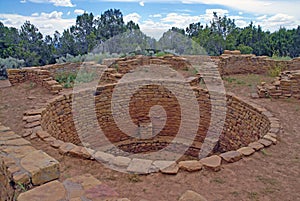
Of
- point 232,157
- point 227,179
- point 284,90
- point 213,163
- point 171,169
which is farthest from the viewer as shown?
point 284,90

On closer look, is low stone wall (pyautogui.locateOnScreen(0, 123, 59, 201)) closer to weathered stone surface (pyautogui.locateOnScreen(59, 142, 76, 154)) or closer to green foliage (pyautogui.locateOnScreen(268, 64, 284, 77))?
weathered stone surface (pyautogui.locateOnScreen(59, 142, 76, 154))

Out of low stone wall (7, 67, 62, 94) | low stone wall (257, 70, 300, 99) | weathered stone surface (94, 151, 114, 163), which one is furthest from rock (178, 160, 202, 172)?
low stone wall (7, 67, 62, 94)

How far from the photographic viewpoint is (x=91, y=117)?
7.21m

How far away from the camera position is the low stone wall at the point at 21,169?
2.01 meters

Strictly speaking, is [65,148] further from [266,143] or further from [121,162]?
[266,143]

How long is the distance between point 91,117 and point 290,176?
16.8 ft

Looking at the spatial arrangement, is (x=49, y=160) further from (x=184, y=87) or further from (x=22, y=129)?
(x=184, y=87)

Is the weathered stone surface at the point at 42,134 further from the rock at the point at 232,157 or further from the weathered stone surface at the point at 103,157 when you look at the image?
the rock at the point at 232,157

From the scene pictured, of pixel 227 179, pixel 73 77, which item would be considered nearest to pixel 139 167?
pixel 227 179

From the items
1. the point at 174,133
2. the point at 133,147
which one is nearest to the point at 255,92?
the point at 174,133

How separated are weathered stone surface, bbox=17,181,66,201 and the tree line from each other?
15.5 metres

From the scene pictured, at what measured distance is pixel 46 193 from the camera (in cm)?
187

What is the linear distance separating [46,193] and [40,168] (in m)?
0.26

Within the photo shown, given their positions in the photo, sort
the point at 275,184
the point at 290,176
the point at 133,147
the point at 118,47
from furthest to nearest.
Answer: the point at 118,47
the point at 133,147
the point at 290,176
the point at 275,184
